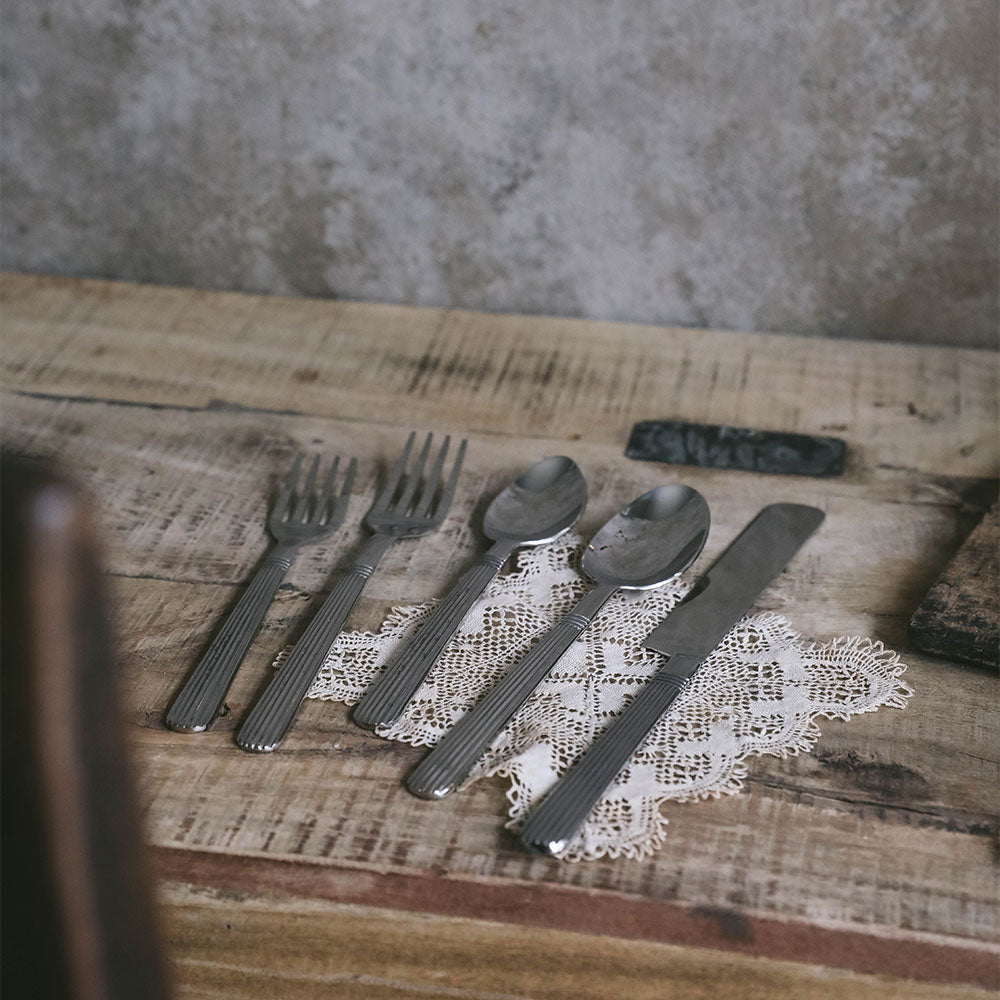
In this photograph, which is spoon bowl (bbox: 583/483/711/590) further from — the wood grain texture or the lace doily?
the wood grain texture

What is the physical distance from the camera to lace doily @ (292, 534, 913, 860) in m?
0.58

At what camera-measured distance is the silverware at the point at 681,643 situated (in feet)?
1.84

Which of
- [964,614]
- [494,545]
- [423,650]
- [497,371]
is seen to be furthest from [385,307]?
[964,614]

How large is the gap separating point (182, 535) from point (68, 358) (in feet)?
1.20

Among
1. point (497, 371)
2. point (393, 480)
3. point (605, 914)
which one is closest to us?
point (605, 914)

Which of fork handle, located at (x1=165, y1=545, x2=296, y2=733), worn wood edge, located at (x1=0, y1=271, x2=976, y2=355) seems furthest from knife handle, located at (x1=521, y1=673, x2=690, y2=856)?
worn wood edge, located at (x1=0, y1=271, x2=976, y2=355)

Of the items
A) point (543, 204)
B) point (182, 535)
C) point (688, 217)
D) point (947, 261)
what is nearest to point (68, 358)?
point (182, 535)

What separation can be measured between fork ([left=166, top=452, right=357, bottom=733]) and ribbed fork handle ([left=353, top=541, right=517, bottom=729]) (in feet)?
0.31

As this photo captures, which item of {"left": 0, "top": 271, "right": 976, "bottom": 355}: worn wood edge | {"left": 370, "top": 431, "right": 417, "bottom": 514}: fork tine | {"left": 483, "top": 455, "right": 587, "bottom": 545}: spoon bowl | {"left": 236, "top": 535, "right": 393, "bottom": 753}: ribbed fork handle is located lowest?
{"left": 0, "top": 271, "right": 976, "bottom": 355}: worn wood edge

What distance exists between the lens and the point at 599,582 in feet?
2.40

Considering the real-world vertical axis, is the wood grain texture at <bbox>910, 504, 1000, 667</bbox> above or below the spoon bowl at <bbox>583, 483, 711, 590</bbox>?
above

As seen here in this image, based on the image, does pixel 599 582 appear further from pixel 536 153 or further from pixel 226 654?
pixel 536 153

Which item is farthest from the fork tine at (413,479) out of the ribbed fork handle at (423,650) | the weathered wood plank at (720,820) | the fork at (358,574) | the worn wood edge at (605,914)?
the worn wood edge at (605,914)

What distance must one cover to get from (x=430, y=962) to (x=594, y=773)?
0.43 ft
